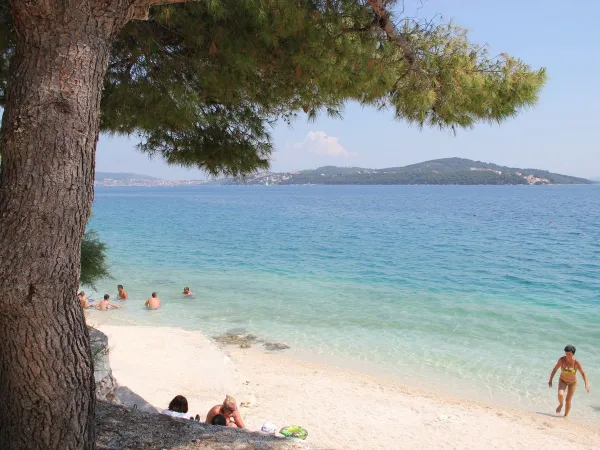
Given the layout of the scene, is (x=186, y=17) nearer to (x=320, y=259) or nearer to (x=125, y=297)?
(x=125, y=297)

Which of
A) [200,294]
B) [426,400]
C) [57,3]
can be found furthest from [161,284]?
[57,3]

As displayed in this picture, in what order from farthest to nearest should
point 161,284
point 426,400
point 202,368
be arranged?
point 161,284, point 202,368, point 426,400

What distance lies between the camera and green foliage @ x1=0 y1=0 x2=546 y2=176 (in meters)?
4.11

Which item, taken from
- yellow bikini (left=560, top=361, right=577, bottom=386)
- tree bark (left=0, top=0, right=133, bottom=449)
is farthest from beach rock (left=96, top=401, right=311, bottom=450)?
yellow bikini (left=560, top=361, right=577, bottom=386)

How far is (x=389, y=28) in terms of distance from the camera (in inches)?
168

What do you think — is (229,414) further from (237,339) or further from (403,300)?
(403,300)

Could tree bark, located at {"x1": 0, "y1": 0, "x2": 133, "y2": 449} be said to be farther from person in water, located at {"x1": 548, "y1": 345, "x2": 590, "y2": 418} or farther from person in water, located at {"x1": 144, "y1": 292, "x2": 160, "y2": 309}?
person in water, located at {"x1": 144, "y1": 292, "x2": 160, "y2": 309}

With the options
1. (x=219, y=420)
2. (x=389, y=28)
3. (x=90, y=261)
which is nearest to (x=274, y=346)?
(x=219, y=420)

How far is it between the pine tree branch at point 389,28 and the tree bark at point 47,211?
7.43 ft

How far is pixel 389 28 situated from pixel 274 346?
9079 millimetres

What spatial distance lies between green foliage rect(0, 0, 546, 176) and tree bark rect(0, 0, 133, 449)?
1.47 metres

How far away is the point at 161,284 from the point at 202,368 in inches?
387

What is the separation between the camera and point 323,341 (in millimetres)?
12453

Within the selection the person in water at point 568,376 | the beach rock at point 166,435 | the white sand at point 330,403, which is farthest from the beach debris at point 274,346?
the beach rock at point 166,435
